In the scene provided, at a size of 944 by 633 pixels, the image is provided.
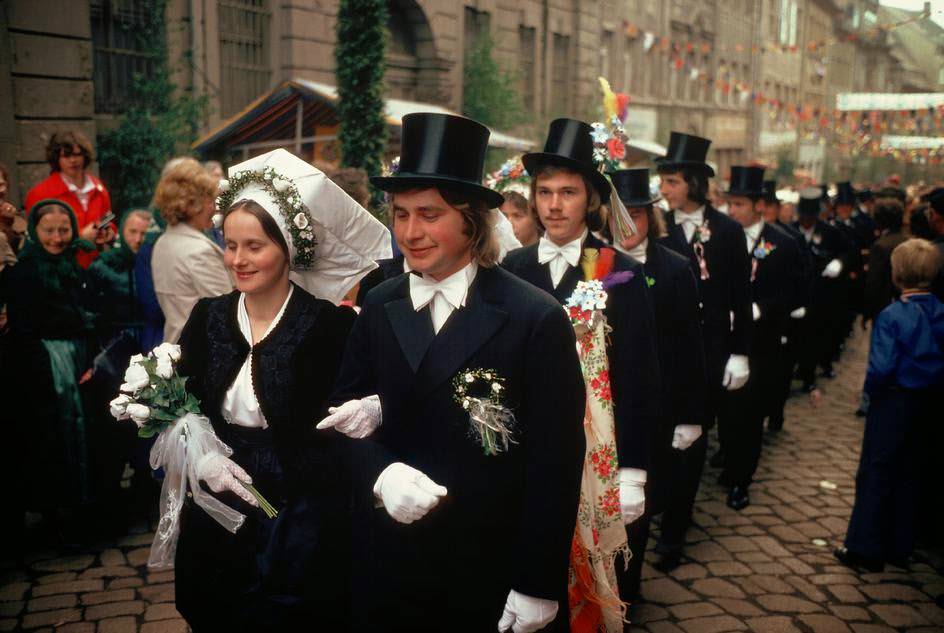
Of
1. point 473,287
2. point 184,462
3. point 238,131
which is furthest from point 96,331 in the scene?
point 238,131

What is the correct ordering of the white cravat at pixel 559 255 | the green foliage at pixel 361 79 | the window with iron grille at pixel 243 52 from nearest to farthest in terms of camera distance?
the white cravat at pixel 559 255, the green foliage at pixel 361 79, the window with iron grille at pixel 243 52

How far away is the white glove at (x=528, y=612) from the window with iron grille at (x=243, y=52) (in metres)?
10.1

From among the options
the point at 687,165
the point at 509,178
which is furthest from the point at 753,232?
the point at 509,178

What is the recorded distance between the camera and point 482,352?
2.31 metres

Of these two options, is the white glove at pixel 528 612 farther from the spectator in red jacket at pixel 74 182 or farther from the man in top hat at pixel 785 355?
the man in top hat at pixel 785 355

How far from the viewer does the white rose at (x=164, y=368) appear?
283 centimetres

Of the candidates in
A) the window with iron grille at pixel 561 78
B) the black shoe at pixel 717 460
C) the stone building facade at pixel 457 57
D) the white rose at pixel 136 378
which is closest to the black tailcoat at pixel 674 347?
the white rose at pixel 136 378

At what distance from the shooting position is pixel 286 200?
9.58 feet

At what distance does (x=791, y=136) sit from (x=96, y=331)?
140 feet

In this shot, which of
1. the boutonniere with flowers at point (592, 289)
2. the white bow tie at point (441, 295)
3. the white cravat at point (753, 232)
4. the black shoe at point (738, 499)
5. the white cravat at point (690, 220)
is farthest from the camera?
the white cravat at point (753, 232)

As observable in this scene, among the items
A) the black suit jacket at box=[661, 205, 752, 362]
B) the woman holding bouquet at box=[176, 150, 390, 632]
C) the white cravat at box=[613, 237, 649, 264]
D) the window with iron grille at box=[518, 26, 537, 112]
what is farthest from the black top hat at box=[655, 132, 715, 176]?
the window with iron grille at box=[518, 26, 537, 112]

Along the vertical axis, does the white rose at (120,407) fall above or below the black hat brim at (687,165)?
below

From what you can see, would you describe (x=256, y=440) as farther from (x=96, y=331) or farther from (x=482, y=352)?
(x=96, y=331)

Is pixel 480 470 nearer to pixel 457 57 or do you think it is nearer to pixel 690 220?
pixel 690 220
